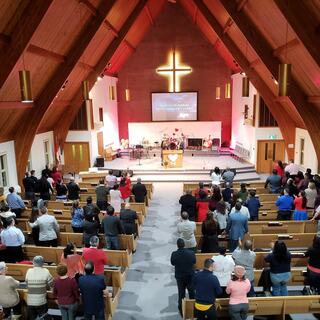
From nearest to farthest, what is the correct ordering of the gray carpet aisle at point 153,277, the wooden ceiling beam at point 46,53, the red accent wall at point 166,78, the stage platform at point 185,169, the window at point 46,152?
the gray carpet aisle at point 153,277 → the wooden ceiling beam at point 46,53 → the stage platform at point 185,169 → the window at point 46,152 → the red accent wall at point 166,78

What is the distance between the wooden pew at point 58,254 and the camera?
7.31 metres

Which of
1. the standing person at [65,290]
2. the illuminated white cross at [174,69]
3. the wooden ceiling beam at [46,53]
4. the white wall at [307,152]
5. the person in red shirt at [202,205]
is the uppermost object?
the illuminated white cross at [174,69]

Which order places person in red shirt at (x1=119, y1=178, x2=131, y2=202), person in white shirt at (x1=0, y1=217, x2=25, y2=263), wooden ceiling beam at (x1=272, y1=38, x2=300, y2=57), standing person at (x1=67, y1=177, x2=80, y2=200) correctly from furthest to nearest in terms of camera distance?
standing person at (x1=67, y1=177, x2=80, y2=200) < person in red shirt at (x1=119, y1=178, x2=131, y2=202) < wooden ceiling beam at (x1=272, y1=38, x2=300, y2=57) < person in white shirt at (x1=0, y1=217, x2=25, y2=263)

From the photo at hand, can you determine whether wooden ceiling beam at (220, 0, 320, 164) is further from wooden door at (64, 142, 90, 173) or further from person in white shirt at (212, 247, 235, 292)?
wooden door at (64, 142, 90, 173)

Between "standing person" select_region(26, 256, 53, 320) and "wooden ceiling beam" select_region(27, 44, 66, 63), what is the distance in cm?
704

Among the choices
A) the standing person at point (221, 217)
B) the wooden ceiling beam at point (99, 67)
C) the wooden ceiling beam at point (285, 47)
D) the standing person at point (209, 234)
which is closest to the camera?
the standing person at point (209, 234)

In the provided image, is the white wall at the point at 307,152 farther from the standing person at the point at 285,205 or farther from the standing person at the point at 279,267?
the standing person at the point at 279,267

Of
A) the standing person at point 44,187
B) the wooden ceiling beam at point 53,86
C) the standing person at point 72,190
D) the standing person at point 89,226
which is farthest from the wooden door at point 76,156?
the standing person at point 89,226

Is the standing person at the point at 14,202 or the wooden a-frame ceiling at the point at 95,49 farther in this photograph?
the standing person at the point at 14,202

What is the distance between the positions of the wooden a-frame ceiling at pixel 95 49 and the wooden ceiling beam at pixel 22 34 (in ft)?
0.08

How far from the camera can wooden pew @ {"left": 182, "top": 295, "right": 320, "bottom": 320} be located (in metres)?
5.51

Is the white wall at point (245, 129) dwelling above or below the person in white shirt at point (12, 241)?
above

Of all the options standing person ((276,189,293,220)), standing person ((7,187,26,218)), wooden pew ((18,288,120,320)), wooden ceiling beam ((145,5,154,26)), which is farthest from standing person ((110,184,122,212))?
wooden ceiling beam ((145,5,154,26))

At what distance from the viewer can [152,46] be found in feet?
77.6
